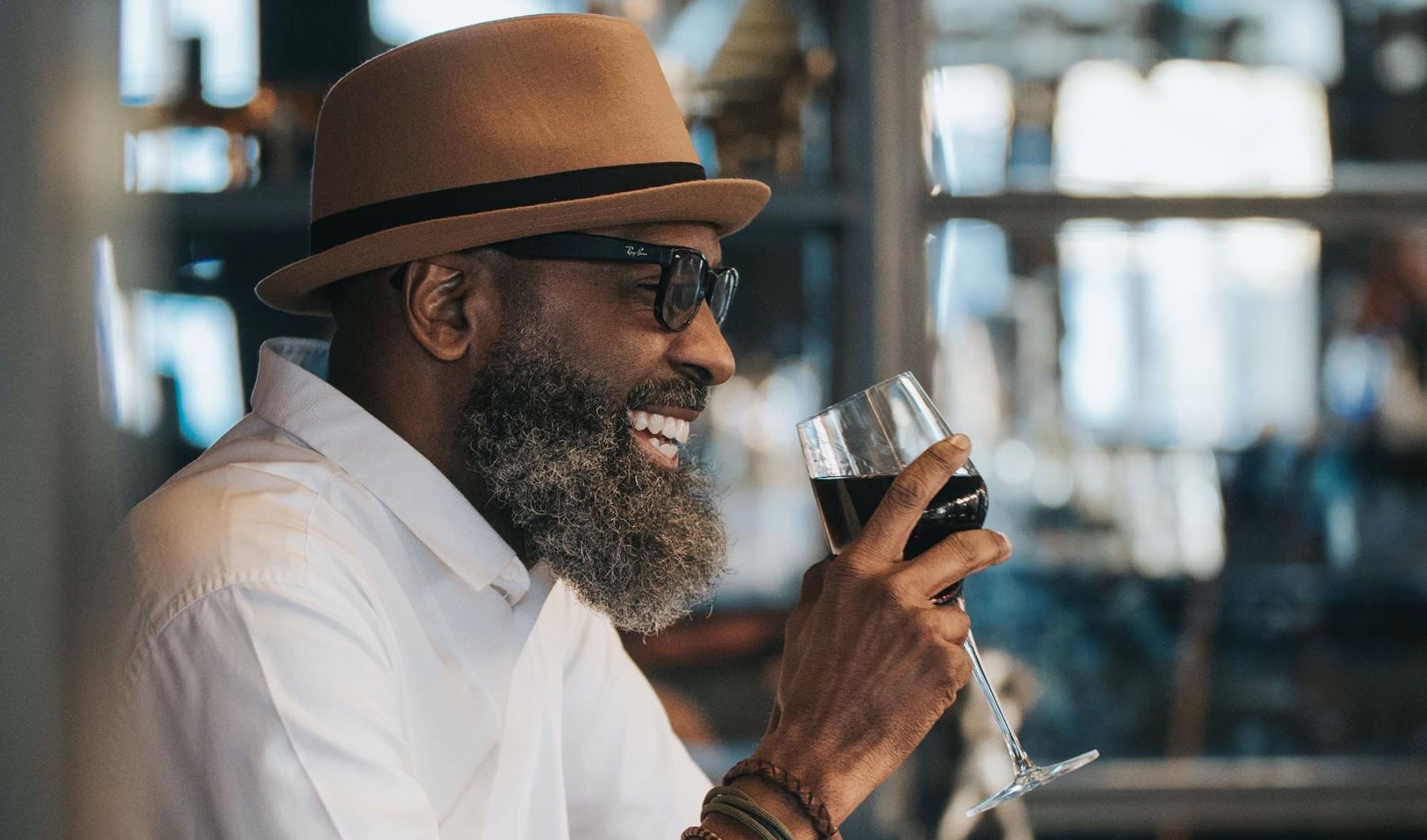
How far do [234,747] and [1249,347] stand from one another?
2777 millimetres

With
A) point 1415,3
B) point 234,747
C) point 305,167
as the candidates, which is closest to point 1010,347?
point 1415,3

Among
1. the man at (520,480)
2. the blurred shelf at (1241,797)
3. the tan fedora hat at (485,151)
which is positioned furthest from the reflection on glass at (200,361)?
the blurred shelf at (1241,797)

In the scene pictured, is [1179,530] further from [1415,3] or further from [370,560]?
[370,560]

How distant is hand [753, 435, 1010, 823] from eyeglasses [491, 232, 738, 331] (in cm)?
38

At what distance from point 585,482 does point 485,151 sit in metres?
0.34

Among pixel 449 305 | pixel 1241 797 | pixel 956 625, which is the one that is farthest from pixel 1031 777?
pixel 1241 797

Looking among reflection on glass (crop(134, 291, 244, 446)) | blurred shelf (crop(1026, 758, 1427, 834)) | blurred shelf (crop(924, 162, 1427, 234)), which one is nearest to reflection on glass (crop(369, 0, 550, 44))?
reflection on glass (crop(134, 291, 244, 446))

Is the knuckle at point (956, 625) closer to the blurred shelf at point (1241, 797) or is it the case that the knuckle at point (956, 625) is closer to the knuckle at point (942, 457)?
the knuckle at point (942, 457)

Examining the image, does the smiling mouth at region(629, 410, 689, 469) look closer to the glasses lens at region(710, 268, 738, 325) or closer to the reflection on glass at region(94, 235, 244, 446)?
the glasses lens at region(710, 268, 738, 325)

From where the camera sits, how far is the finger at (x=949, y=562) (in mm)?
1131

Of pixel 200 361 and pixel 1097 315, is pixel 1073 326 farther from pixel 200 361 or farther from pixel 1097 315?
pixel 200 361

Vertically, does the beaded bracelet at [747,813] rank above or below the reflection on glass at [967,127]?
below

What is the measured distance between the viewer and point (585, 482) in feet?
4.61

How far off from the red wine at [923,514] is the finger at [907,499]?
7cm
